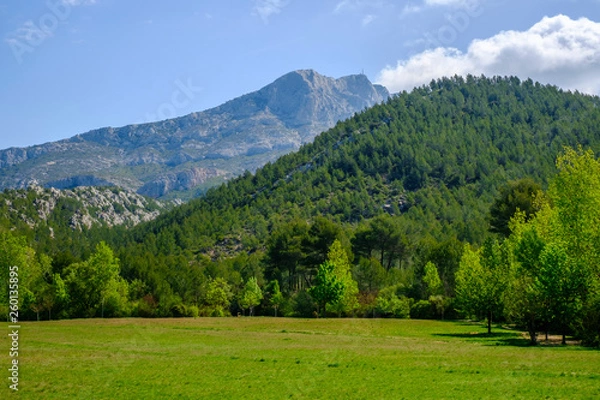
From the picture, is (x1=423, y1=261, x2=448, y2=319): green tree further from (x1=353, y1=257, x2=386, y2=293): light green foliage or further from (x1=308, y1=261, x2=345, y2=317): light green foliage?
(x1=308, y1=261, x2=345, y2=317): light green foliage

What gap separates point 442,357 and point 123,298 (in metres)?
76.9

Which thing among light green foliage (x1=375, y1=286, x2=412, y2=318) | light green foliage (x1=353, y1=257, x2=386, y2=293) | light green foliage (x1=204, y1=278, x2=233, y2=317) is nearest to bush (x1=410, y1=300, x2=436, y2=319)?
light green foliage (x1=375, y1=286, x2=412, y2=318)

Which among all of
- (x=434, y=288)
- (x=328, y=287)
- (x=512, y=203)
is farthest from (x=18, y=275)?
(x=512, y=203)

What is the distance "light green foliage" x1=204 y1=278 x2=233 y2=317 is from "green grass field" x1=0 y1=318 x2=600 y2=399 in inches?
2343

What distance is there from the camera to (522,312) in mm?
44656

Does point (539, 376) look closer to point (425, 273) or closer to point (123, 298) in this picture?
point (425, 273)

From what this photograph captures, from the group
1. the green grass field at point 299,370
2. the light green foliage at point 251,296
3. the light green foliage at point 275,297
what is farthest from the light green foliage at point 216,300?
the green grass field at point 299,370

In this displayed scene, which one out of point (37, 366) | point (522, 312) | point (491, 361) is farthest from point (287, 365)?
point (522, 312)

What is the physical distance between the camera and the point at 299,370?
28.6 metres

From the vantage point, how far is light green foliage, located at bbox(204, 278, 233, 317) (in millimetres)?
101625

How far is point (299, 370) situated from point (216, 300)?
3054 inches

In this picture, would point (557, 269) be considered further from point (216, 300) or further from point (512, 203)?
point (216, 300)

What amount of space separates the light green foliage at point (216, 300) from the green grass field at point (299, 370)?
2343 inches

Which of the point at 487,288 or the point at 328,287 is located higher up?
the point at 487,288
